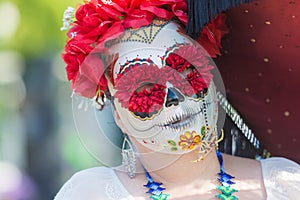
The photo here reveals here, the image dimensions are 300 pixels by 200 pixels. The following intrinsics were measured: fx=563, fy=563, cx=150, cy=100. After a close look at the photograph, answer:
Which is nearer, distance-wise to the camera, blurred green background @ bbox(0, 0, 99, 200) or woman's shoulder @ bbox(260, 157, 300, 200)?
woman's shoulder @ bbox(260, 157, 300, 200)

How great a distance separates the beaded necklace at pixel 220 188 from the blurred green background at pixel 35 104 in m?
2.10

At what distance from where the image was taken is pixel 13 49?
12.5 feet

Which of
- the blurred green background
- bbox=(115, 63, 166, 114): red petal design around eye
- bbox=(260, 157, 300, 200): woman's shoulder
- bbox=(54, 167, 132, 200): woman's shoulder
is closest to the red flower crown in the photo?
bbox=(115, 63, 166, 114): red petal design around eye

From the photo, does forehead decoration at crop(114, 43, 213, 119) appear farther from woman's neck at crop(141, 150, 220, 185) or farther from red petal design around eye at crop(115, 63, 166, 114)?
woman's neck at crop(141, 150, 220, 185)

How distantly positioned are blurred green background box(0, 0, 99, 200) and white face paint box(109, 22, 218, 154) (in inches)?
84.1

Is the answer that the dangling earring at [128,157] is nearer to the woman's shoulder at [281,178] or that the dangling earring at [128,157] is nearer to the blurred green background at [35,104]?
the woman's shoulder at [281,178]

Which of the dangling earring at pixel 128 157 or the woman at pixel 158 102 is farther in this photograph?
the dangling earring at pixel 128 157

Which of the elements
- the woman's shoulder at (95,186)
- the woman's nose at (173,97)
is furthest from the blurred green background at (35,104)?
the woman's nose at (173,97)

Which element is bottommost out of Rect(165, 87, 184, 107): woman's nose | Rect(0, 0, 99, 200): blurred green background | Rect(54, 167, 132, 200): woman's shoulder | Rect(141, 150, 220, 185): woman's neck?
Rect(0, 0, 99, 200): blurred green background

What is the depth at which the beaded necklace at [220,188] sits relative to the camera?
149cm

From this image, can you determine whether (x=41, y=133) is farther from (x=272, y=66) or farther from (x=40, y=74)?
(x=272, y=66)

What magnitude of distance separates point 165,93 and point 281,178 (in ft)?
1.34

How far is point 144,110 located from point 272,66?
1.45 ft

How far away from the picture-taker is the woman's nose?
1443mm
